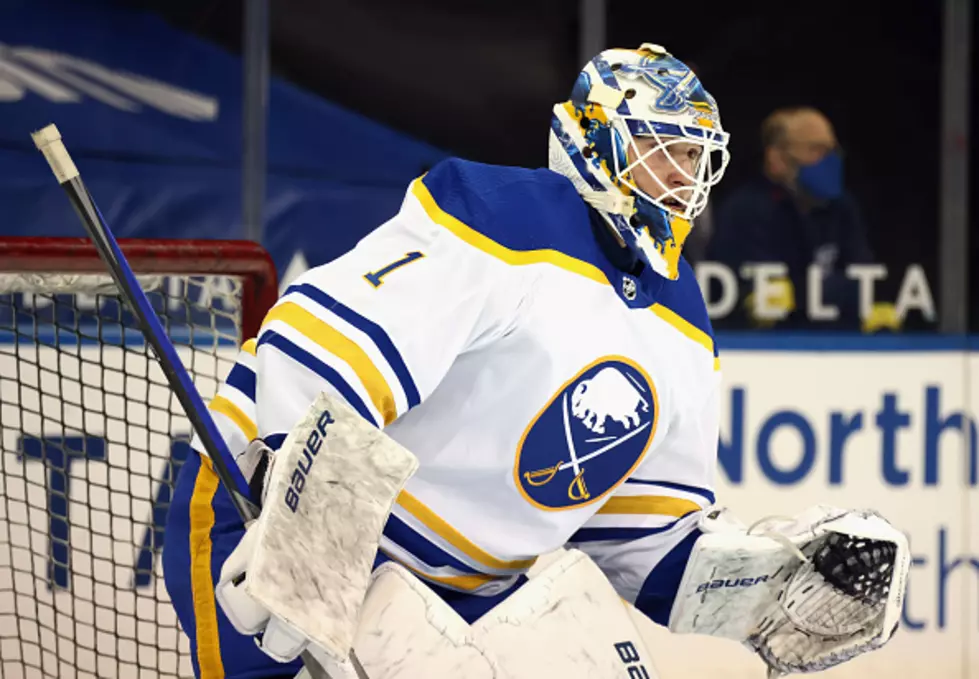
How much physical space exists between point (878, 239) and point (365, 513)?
259 cm

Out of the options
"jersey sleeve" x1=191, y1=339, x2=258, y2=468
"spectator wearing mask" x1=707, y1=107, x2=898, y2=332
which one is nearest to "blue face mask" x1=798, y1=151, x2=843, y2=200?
"spectator wearing mask" x1=707, y1=107, x2=898, y2=332

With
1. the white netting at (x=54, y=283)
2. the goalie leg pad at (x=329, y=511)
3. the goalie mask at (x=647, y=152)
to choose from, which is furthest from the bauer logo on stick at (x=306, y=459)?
the white netting at (x=54, y=283)

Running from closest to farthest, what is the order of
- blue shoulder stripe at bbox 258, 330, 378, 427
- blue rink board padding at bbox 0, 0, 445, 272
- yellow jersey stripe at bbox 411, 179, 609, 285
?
blue shoulder stripe at bbox 258, 330, 378, 427
yellow jersey stripe at bbox 411, 179, 609, 285
blue rink board padding at bbox 0, 0, 445, 272

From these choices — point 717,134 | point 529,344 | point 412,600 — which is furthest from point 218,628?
point 717,134

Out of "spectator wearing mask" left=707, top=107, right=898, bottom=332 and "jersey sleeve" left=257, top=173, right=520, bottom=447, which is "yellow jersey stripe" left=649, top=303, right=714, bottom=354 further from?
"spectator wearing mask" left=707, top=107, right=898, bottom=332

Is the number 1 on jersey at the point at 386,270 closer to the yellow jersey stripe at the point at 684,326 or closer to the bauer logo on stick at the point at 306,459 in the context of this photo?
the bauer logo on stick at the point at 306,459

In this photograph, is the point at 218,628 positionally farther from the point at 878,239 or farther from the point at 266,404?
the point at 878,239

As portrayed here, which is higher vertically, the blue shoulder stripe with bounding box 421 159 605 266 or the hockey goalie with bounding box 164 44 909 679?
the blue shoulder stripe with bounding box 421 159 605 266

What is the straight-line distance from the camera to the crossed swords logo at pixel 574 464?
1.67 m

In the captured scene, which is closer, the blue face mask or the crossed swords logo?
the crossed swords logo

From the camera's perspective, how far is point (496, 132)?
3521 millimetres

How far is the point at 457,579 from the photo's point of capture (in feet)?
5.75

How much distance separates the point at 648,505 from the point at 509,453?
359 millimetres

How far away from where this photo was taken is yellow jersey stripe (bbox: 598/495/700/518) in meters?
1.94
